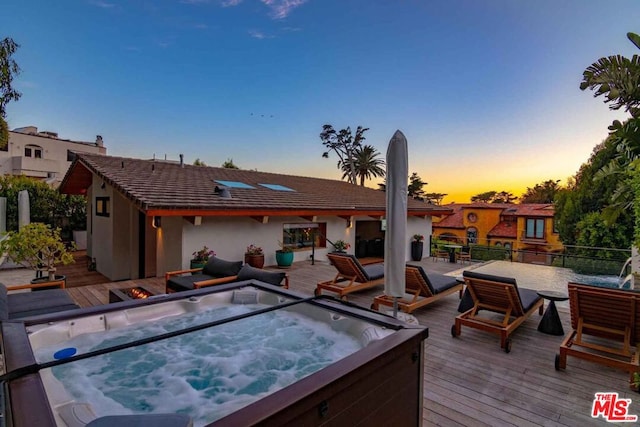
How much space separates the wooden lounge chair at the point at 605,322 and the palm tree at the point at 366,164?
105 feet

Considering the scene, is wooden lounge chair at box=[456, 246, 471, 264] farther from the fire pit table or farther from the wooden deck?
the fire pit table

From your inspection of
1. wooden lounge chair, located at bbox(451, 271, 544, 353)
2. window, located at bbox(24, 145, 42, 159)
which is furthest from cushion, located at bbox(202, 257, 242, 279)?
window, located at bbox(24, 145, 42, 159)

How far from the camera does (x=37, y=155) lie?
27094mm

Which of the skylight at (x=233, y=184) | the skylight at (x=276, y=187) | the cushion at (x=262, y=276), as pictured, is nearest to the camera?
the cushion at (x=262, y=276)

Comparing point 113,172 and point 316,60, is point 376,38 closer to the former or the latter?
point 316,60

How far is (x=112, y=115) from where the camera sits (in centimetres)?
1373

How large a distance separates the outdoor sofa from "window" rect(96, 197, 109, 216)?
5317 millimetres

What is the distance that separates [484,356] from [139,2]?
11.4 meters

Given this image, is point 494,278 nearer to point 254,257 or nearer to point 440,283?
point 440,283

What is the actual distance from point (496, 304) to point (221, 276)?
16.5 ft

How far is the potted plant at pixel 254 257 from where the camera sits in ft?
30.5

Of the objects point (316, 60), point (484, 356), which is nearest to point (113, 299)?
point (484, 356)

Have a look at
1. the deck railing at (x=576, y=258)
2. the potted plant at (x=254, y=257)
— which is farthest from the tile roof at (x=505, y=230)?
the potted plant at (x=254, y=257)

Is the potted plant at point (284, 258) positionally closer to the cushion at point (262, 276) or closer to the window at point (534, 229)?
the cushion at point (262, 276)
